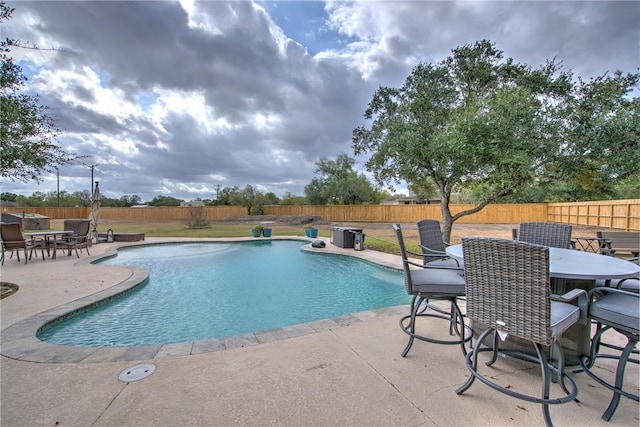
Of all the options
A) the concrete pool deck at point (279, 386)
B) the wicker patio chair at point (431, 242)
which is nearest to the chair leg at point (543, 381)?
the concrete pool deck at point (279, 386)

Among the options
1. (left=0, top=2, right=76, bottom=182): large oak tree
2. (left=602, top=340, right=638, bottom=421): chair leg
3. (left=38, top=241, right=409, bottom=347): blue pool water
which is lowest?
(left=38, top=241, right=409, bottom=347): blue pool water

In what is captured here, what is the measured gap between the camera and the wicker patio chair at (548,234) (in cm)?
320

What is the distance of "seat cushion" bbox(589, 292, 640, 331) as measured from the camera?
5.33 feet

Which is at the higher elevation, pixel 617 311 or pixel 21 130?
pixel 21 130

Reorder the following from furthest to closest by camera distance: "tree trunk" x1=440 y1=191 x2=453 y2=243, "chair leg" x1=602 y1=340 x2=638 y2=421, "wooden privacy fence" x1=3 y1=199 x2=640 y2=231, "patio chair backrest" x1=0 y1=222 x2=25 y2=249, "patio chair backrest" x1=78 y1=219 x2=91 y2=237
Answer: "wooden privacy fence" x1=3 y1=199 x2=640 y2=231 → "tree trunk" x1=440 y1=191 x2=453 y2=243 → "patio chair backrest" x1=78 y1=219 x2=91 y2=237 → "patio chair backrest" x1=0 y1=222 x2=25 y2=249 → "chair leg" x1=602 y1=340 x2=638 y2=421

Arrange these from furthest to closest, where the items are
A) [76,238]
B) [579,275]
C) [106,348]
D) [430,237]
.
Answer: [76,238] < [430,237] < [106,348] < [579,275]

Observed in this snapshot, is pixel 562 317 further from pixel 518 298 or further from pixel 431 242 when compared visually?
pixel 431 242

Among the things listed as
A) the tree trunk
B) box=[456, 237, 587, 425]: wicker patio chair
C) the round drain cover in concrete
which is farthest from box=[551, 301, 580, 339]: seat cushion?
the tree trunk

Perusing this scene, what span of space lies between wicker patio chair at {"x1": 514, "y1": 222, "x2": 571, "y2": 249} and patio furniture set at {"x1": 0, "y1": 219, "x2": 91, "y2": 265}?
30.1ft

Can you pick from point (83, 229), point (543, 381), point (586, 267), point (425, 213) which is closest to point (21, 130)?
point (83, 229)

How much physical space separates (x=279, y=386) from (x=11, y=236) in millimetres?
8374

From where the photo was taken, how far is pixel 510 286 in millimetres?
1584

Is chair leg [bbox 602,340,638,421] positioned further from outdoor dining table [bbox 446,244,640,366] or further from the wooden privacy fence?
the wooden privacy fence

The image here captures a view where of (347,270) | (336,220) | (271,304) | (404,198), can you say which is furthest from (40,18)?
(404,198)
